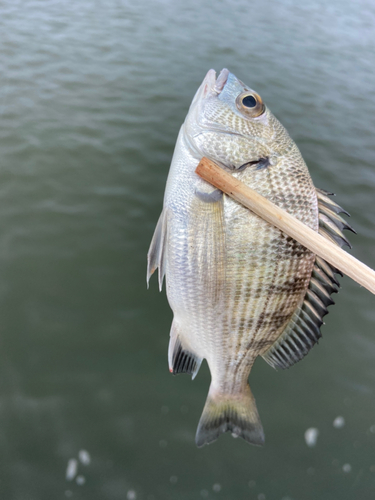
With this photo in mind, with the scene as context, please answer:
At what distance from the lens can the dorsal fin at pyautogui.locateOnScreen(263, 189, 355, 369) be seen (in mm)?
1504

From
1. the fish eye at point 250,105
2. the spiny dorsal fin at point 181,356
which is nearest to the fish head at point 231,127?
the fish eye at point 250,105

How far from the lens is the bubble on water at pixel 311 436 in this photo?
6.42ft

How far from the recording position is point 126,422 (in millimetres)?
1949

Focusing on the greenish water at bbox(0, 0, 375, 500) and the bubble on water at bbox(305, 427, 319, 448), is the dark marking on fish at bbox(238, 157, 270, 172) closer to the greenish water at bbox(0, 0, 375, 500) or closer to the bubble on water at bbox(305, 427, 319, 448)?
the greenish water at bbox(0, 0, 375, 500)

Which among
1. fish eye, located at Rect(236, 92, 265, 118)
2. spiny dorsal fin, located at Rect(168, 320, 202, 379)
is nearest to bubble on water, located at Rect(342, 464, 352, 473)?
spiny dorsal fin, located at Rect(168, 320, 202, 379)

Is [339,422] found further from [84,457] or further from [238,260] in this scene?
[84,457]

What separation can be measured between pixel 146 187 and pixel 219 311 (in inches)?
81.3

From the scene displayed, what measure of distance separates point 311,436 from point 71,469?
1522 millimetres

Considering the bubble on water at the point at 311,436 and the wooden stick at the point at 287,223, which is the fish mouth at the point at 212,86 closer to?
the wooden stick at the point at 287,223

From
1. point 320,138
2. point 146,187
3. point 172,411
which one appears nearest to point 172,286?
point 172,411

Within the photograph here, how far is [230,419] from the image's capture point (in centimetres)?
164

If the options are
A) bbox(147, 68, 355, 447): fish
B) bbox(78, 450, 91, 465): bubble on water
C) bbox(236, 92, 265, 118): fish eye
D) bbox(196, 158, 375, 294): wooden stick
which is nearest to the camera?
bbox(196, 158, 375, 294): wooden stick

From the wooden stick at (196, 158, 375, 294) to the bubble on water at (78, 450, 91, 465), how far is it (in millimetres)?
1744

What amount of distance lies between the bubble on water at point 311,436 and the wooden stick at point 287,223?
1313 mm
